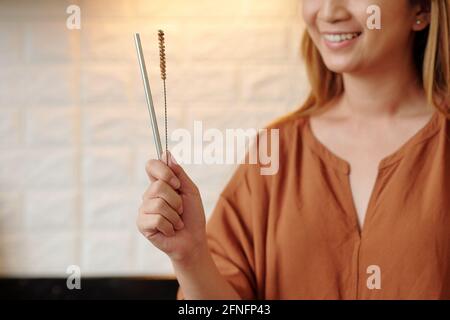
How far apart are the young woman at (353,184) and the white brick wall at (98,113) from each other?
0.09 meters

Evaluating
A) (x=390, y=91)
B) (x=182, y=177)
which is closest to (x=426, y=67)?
(x=390, y=91)

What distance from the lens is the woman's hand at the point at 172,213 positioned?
16.3 inches

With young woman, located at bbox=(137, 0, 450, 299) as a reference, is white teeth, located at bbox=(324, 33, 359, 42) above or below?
above

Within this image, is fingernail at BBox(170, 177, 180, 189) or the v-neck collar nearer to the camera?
fingernail at BBox(170, 177, 180, 189)

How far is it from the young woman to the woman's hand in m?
0.03

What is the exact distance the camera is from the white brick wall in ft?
2.10

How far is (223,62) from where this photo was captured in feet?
2.19

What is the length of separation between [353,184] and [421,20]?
0.16m

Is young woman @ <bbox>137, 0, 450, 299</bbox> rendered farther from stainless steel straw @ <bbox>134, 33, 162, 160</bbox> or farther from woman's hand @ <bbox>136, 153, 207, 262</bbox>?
stainless steel straw @ <bbox>134, 33, 162, 160</bbox>

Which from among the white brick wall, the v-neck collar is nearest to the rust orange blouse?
the v-neck collar

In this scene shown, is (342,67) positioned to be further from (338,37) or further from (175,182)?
(175,182)

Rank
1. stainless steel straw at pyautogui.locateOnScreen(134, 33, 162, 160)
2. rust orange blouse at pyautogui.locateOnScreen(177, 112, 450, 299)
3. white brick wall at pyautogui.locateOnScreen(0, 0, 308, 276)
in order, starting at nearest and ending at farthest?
stainless steel straw at pyautogui.locateOnScreen(134, 33, 162, 160), rust orange blouse at pyautogui.locateOnScreen(177, 112, 450, 299), white brick wall at pyautogui.locateOnScreen(0, 0, 308, 276)

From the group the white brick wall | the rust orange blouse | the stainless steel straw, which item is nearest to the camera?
the stainless steel straw

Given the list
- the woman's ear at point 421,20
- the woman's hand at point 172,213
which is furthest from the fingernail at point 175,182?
the woman's ear at point 421,20
